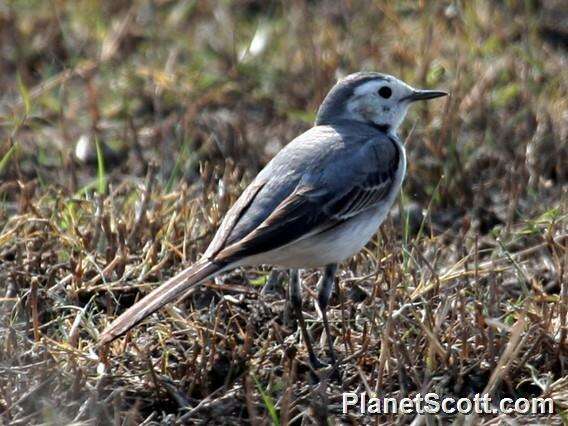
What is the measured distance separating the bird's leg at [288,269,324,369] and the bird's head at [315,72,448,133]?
1.06 meters

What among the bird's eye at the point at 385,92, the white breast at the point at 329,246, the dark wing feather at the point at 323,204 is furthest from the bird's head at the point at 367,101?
the white breast at the point at 329,246

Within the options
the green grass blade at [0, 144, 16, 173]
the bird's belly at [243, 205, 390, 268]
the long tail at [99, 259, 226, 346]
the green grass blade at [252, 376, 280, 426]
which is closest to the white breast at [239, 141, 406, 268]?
the bird's belly at [243, 205, 390, 268]

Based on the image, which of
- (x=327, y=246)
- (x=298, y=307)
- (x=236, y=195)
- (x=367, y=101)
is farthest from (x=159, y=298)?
(x=367, y=101)

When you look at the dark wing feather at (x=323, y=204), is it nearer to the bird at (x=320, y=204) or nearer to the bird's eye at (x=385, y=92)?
the bird at (x=320, y=204)

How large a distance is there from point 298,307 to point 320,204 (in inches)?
20.9

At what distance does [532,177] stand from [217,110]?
255 centimetres

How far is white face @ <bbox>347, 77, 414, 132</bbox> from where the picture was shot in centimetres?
700

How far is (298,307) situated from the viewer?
20.7 ft

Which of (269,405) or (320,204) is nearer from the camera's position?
(269,405)

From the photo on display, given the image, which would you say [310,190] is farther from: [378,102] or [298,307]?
[378,102]

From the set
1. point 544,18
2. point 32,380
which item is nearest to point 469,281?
point 32,380

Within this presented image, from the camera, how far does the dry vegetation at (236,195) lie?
5.82 metres

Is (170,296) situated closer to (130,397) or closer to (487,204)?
(130,397)

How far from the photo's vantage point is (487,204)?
26.1 ft
